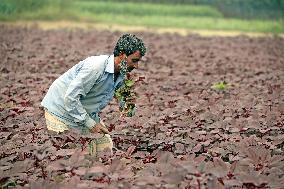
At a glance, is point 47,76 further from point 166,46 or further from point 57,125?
point 166,46

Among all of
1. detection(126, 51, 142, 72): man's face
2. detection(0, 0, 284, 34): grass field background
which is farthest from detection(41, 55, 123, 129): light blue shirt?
detection(0, 0, 284, 34): grass field background

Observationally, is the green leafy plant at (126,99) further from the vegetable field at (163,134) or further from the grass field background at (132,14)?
the grass field background at (132,14)

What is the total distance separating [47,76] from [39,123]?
4546mm

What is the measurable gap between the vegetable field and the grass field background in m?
20.0

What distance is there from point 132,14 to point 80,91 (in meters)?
36.2

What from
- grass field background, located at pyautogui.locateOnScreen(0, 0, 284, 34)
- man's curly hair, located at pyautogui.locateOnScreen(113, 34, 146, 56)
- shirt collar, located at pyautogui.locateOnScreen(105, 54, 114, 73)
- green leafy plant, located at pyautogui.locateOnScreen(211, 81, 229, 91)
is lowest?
green leafy plant, located at pyautogui.locateOnScreen(211, 81, 229, 91)

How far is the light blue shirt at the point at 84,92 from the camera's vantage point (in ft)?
14.5

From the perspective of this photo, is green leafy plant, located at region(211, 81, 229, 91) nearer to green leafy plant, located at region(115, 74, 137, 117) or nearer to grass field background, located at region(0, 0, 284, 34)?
green leafy plant, located at region(115, 74, 137, 117)

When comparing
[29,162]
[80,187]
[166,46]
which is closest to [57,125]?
[29,162]

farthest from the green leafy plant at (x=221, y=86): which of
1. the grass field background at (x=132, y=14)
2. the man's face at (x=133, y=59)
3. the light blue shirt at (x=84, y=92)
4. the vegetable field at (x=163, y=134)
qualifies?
the grass field background at (x=132, y=14)

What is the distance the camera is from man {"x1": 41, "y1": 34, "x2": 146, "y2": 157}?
4.43 m

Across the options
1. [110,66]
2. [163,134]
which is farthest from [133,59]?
[163,134]

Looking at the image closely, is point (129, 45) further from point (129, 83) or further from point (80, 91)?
point (129, 83)

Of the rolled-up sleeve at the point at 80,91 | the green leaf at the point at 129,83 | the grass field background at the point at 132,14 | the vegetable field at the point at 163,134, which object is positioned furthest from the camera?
the grass field background at the point at 132,14
